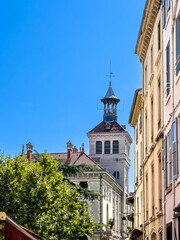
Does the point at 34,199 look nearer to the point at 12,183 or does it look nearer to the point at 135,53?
the point at 12,183

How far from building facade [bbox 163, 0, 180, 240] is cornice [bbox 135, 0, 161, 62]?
8.64ft

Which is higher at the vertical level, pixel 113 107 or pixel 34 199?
pixel 113 107

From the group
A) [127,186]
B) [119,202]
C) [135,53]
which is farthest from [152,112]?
[127,186]

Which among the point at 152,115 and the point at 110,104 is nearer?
the point at 152,115

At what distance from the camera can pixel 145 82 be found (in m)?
25.2

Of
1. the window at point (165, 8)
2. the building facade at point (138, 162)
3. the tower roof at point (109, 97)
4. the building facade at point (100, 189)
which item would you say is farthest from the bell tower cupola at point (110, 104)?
the window at point (165, 8)

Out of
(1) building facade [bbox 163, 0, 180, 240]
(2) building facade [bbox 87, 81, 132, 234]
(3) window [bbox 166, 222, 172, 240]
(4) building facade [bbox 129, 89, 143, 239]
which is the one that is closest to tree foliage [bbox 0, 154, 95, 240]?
(4) building facade [bbox 129, 89, 143, 239]

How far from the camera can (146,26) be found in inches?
886

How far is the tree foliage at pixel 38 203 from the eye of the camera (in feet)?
103

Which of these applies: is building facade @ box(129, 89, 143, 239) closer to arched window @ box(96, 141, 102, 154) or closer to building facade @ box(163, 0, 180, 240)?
building facade @ box(163, 0, 180, 240)

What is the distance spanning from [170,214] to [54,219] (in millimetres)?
17293

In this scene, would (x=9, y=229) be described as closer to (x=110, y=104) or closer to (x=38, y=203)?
(x=38, y=203)

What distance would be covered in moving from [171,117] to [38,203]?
61.1ft

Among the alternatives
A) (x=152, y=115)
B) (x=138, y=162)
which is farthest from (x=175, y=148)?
(x=138, y=162)
